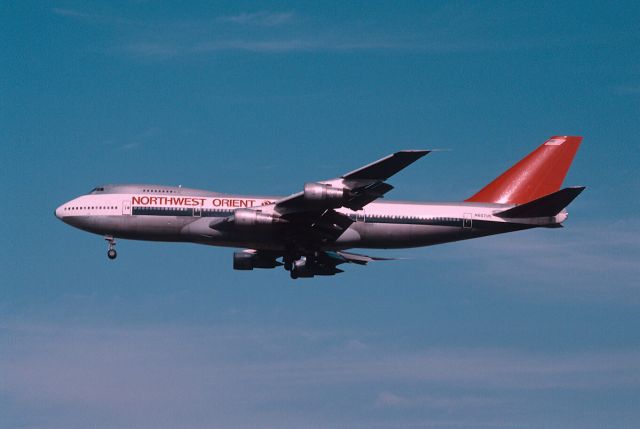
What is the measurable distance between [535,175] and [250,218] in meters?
21.1

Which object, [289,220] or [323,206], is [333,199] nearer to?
[323,206]

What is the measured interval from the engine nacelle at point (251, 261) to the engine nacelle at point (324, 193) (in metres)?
12.7

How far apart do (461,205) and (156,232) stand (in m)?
18.7

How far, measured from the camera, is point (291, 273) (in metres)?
63.2

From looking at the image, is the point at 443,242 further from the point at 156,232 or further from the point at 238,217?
the point at 156,232

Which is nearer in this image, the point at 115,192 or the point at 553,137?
the point at 115,192

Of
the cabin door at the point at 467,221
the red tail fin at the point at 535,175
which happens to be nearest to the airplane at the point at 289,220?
the cabin door at the point at 467,221

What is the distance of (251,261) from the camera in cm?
6606

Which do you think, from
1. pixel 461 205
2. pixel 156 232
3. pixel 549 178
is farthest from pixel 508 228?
pixel 156 232

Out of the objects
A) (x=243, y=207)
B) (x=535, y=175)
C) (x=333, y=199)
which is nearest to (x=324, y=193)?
(x=333, y=199)

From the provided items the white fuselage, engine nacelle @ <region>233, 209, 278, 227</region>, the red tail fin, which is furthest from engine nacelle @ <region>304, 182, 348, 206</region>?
the red tail fin

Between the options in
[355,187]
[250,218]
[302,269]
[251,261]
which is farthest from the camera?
[251,261]

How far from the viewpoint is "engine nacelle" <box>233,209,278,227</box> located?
56.9 meters

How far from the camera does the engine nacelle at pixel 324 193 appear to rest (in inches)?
2125
